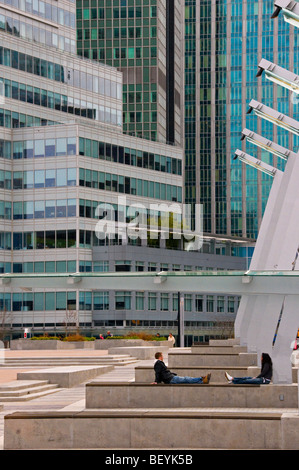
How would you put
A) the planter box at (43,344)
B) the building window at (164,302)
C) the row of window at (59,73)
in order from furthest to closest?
A: the building window at (164,302) → the row of window at (59,73) → the planter box at (43,344)

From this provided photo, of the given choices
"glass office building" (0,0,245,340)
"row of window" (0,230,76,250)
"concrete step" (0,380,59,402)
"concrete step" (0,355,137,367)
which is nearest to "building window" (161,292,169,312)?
"glass office building" (0,0,245,340)

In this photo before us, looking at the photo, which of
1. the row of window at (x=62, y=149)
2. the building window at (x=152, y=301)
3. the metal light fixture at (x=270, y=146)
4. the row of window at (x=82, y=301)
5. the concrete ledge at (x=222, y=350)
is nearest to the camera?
the metal light fixture at (x=270, y=146)

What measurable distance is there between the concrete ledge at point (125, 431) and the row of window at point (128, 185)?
2990 inches

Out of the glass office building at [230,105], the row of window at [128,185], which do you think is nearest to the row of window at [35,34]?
the row of window at [128,185]

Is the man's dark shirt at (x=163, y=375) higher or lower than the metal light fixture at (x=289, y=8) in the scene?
lower

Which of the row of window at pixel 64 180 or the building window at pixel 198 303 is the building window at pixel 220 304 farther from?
the row of window at pixel 64 180

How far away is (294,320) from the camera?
25438 millimetres

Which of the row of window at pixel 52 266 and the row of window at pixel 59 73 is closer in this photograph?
the row of window at pixel 52 266

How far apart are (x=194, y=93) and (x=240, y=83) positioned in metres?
8.62

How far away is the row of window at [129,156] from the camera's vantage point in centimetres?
9394

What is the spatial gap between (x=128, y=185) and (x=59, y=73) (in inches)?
555
